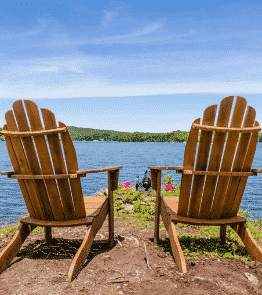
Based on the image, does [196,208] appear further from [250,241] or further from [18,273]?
[18,273]

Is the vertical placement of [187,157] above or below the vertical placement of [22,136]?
below

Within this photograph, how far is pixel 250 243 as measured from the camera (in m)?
2.76

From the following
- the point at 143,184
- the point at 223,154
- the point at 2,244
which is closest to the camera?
the point at 223,154

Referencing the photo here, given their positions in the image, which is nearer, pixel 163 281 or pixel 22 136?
pixel 163 281

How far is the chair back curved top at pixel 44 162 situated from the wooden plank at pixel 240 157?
5.41 feet

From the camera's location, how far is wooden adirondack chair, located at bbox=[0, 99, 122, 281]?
2.55m

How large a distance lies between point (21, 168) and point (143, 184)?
14.3 feet

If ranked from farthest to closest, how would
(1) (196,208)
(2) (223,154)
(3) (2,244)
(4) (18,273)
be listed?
(3) (2,244) → (1) (196,208) → (2) (223,154) → (4) (18,273)

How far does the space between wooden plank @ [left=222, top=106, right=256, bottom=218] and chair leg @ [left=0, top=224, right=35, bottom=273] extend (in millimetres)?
2347

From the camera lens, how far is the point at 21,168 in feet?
8.98

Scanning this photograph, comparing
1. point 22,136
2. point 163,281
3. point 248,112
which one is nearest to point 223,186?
point 248,112

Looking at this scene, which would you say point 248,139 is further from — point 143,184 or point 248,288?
point 143,184

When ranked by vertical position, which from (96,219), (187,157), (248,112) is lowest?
(96,219)

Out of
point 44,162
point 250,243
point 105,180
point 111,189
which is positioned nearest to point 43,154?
point 44,162
